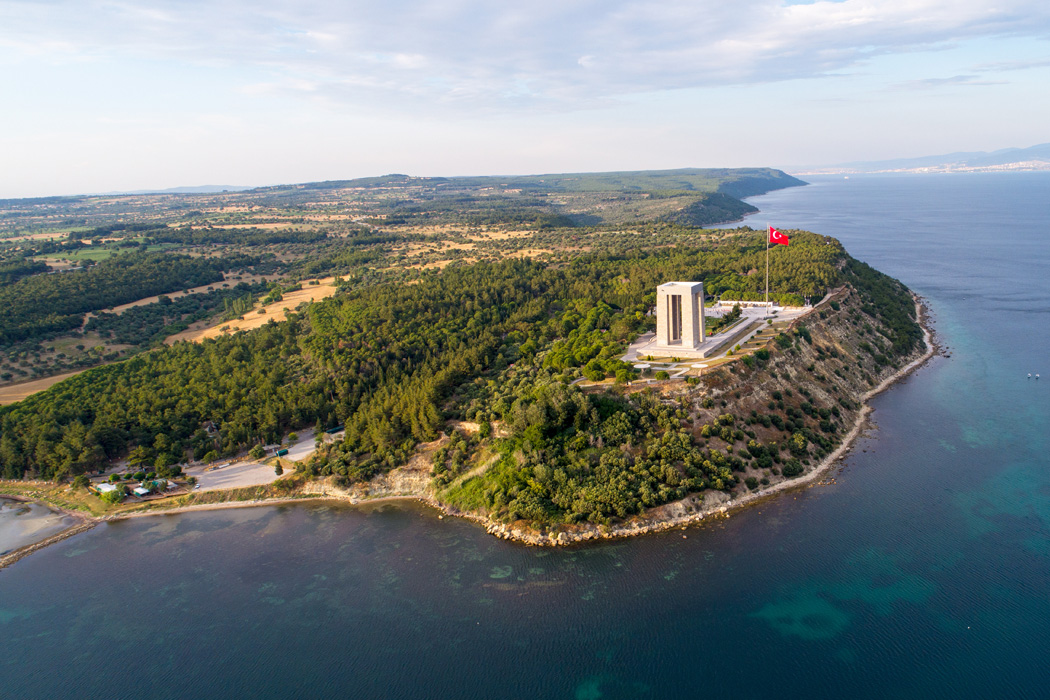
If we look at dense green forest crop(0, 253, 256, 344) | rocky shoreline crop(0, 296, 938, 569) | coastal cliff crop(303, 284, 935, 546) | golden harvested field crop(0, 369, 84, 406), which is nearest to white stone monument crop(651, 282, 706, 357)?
coastal cliff crop(303, 284, 935, 546)

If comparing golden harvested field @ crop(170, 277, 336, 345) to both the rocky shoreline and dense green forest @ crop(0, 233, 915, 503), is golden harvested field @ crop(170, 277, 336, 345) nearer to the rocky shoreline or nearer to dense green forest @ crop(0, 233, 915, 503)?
dense green forest @ crop(0, 233, 915, 503)

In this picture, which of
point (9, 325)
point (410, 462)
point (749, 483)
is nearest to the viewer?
point (749, 483)

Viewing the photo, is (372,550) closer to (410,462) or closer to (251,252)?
(410,462)

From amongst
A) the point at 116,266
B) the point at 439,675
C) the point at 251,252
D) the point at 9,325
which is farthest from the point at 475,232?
the point at 439,675

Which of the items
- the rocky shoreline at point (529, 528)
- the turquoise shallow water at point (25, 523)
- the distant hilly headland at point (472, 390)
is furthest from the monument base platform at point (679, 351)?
the turquoise shallow water at point (25, 523)

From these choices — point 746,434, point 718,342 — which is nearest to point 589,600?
point 746,434

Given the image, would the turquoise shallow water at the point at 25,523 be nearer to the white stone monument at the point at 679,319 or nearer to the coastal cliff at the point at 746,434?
the coastal cliff at the point at 746,434
